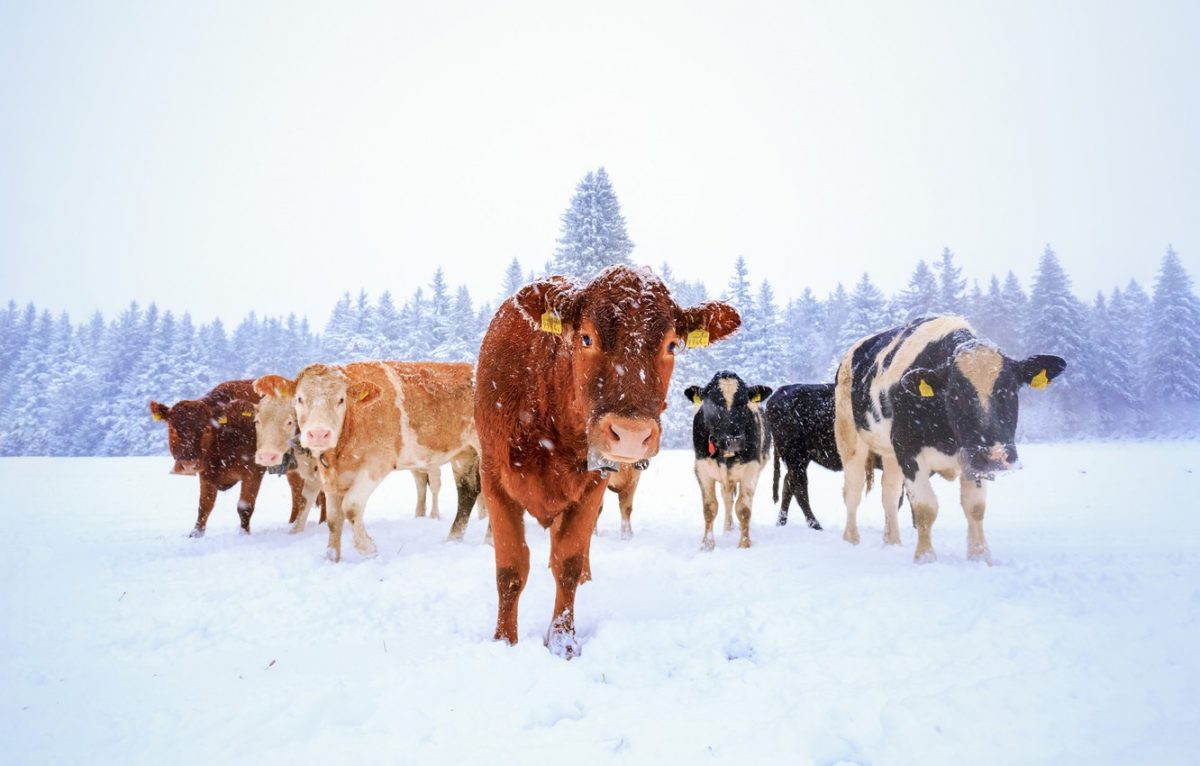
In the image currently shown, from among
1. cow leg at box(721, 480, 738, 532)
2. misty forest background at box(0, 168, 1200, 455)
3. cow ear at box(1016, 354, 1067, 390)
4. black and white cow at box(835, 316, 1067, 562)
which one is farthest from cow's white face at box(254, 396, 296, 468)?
misty forest background at box(0, 168, 1200, 455)

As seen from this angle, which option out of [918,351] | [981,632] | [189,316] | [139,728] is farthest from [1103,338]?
[189,316]

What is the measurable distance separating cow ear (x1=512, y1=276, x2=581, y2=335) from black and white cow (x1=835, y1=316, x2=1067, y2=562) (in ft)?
11.7

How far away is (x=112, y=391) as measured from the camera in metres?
40.5

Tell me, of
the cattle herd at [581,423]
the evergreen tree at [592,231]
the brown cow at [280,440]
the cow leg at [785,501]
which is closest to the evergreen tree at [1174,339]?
the evergreen tree at [592,231]

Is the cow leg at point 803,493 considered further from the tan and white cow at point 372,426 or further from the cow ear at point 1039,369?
the tan and white cow at point 372,426

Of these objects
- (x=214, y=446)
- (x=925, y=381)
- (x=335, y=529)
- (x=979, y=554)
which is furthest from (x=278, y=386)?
(x=979, y=554)

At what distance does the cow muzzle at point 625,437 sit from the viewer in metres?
2.80

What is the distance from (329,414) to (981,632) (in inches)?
241

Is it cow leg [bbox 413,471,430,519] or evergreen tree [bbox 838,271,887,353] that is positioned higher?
evergreen tree [bbox 838,271,887,353]

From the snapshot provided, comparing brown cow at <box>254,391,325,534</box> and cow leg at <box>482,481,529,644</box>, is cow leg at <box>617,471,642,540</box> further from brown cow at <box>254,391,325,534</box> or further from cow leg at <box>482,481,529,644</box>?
cow leg at <box>482,481,529,644</box>

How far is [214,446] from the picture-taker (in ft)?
26.8

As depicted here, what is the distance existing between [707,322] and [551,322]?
3.24 feet

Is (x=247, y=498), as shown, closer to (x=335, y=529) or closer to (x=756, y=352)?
(x=335, y=529)

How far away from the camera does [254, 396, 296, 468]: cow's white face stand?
7348mm
